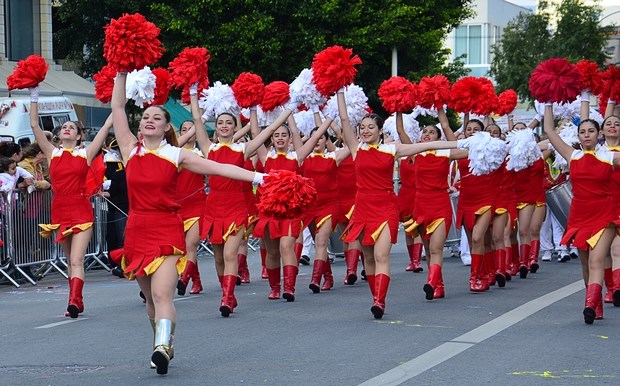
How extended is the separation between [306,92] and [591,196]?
3.28m

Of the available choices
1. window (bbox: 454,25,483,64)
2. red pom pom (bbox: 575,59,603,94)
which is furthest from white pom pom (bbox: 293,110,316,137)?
window (bbox: 454,25,483,64)

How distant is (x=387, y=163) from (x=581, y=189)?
1742 mm

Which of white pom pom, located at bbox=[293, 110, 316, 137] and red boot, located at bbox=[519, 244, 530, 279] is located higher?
white pom pom, located at bbox=[293, 110, 316, 137]

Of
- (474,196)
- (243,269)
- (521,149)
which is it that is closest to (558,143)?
(474,196)

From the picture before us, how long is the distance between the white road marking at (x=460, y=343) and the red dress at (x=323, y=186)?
2.63 m

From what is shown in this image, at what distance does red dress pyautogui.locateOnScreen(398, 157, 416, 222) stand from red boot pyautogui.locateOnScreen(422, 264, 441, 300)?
264cm

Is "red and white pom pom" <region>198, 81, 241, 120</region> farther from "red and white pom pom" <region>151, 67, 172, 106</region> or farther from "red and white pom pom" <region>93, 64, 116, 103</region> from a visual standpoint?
"red and white pom pom" <region>93, 64, 116, 103</region>

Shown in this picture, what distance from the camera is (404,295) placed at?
44.2ft

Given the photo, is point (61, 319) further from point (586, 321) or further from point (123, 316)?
point (586, 321)

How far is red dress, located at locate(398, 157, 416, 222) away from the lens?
51.0 ft

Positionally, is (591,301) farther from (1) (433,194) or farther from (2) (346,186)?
(2) (346,186)

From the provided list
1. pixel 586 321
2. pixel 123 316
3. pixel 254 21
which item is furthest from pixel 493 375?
pixel 254 21

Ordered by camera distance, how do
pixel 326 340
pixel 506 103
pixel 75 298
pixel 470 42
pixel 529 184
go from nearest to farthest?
pixel 326 340, pixel 75 298, pixel 529 184, pixel 506 103, pixel 470 42

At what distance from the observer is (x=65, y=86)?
33781mm
